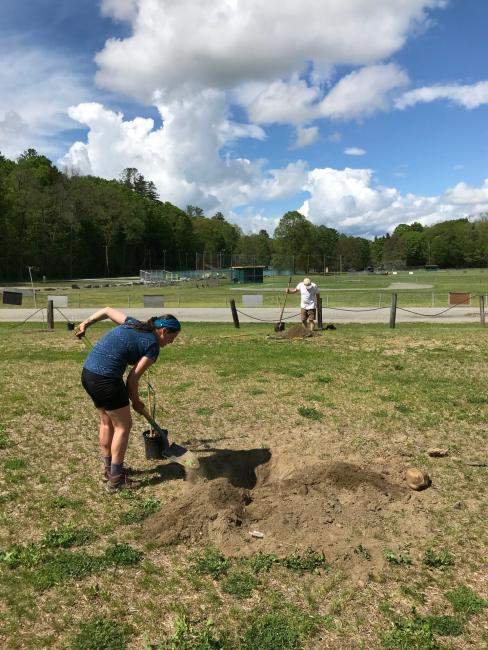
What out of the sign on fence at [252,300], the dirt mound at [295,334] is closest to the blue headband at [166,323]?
A: the dirt mound at [295,334]

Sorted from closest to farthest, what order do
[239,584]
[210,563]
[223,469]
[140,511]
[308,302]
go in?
[239,584] < [210,563] < [140,511] < [223,469] < [308,302]

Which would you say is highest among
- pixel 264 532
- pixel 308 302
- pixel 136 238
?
pixel 136 238

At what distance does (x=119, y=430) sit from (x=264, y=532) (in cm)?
168

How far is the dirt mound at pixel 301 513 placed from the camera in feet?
14.3

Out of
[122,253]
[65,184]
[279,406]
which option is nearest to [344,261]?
[122,253]

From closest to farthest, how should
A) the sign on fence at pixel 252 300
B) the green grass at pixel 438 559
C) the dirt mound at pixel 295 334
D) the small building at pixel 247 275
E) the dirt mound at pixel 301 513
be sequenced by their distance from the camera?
the green grass at pixel 438 559 → the dirt mound at pixel 301 513 → the dirt mound at pixel 295 334 → the sign on fence at pixel 252 300 → the small building at pixel 247 275

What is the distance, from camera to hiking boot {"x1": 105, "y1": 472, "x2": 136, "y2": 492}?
524 centimetres

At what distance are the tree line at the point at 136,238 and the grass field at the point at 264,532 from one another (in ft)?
239

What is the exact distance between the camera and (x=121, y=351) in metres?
4.89

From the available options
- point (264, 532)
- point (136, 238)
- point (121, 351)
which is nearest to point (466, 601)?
point (264, 532)

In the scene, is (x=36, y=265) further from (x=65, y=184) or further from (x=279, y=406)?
(x=279, y=406)

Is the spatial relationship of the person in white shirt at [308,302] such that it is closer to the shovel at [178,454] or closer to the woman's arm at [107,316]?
the shovel at [178,454]

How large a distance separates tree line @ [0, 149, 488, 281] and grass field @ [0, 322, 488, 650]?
2872 inches

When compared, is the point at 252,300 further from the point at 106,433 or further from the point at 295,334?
the point at 106,433
